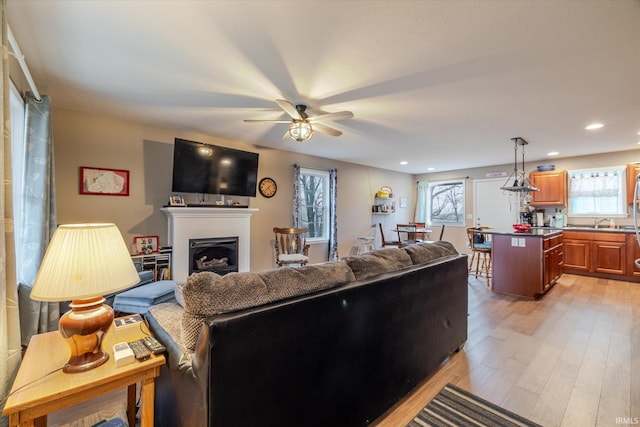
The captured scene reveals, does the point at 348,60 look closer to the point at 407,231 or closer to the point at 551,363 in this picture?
the point at 551,363

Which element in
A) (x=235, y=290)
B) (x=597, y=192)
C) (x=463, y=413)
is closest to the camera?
(x=235, y=290)

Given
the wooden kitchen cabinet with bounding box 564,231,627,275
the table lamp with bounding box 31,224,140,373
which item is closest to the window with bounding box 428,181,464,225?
the wooden kitchen cabinet with bounding box 564,231,627,275

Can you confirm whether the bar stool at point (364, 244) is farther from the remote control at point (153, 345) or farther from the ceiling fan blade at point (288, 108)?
the remote control at point (153, 345)

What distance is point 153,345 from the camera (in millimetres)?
1269

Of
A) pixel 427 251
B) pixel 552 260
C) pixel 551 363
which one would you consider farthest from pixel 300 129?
pixel 552 260

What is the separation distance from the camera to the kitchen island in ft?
12.8

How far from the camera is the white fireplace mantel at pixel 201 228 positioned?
377cm

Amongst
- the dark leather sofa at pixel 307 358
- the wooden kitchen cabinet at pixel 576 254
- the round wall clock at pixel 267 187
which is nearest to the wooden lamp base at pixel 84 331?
the dark leather sofa at pixel 307 358

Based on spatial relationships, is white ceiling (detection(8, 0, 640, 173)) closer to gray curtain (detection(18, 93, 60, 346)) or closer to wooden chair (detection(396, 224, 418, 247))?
gray curtain (detection(18, 93, 60, 346))

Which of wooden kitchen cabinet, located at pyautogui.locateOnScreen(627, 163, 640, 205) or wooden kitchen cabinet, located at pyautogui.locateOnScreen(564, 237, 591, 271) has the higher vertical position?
wooden kitchen cabinet, located at pyautogui.locateOnScreen(627, 163, 640, 205)

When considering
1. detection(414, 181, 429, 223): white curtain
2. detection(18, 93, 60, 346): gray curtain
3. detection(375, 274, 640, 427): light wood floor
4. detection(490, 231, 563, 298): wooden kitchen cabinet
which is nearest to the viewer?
detection(375, 274, 640, 427): light wood floor

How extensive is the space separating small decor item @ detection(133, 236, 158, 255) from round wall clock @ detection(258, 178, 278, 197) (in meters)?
1.82

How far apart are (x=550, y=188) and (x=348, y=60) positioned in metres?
5.84

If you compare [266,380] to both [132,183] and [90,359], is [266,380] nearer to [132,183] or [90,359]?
[90,359]
